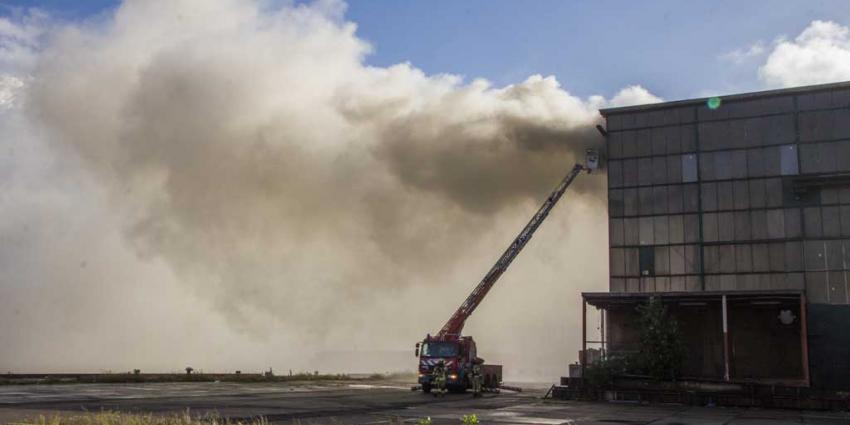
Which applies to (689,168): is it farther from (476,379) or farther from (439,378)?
(439,378)

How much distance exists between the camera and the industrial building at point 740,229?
3978cm

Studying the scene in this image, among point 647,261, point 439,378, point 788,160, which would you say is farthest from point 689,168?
point 439,378

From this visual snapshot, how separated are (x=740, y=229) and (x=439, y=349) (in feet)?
→ 63.8

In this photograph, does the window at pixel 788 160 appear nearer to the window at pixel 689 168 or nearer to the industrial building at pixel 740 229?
the industrial building at pixel 740 229

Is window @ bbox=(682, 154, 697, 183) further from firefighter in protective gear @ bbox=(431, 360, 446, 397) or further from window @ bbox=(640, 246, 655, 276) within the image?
firefighter in protective gear @ bbox=(431, 360, 446, 397)

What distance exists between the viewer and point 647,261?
148ft

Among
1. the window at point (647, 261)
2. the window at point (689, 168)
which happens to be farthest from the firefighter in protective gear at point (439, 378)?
the window at point (689, 168)

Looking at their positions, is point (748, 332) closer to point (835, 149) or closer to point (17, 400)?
point (835, 149)

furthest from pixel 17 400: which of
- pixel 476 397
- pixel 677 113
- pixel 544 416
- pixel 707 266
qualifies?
pixel 677 113

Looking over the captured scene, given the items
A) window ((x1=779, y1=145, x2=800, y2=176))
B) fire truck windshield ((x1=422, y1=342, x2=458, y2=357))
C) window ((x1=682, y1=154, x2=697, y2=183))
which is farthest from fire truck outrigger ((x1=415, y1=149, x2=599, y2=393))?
window ((x1=779, y1=145, x2=800, y2=176))

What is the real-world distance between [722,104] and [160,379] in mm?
37647

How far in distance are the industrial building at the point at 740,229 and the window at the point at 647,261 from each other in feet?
0.22

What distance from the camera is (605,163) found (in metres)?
47.8

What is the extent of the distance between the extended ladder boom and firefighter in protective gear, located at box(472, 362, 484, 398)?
2008mm
